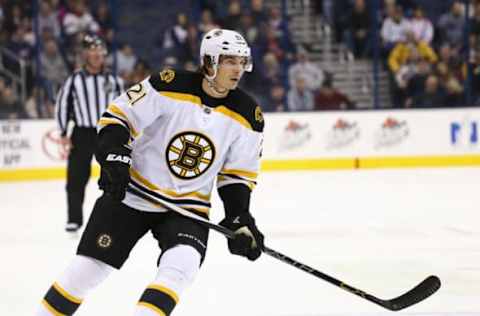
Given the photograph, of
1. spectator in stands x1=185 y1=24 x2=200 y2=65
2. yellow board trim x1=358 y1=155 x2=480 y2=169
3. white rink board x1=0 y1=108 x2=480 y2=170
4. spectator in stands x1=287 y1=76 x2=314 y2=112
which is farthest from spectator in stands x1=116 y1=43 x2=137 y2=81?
yellow board trim x1=358 y1=155 x2=480 y2=169

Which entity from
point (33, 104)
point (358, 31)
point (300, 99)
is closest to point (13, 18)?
point (33, 104)

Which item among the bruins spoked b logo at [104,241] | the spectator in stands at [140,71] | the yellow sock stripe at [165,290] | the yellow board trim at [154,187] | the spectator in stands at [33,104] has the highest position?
the yellow board trim at [154,187]

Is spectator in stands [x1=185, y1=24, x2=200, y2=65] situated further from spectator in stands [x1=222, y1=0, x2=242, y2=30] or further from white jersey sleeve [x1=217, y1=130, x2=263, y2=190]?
white jersey sleeve [x1=217, y1=130, x2=263, y2=190]

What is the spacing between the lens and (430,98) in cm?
1084

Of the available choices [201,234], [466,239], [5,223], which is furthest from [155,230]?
[5,223]

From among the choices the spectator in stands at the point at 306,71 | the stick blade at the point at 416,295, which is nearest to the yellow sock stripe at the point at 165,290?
the stick blade at the point at 416,295

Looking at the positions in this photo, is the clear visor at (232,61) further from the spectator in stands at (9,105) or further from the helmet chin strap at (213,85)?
the spectator in stands at (9,105)

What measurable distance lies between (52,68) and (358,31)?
11.1 ft

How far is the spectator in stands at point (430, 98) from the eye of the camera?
35.4 ft

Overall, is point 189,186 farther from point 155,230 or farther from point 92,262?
point 92,262

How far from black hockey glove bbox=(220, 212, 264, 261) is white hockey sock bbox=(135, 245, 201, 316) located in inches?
6.6

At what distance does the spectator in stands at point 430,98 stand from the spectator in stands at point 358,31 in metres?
0.83

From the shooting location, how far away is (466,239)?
6129 mm

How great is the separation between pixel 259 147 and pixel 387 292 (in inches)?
59.0
